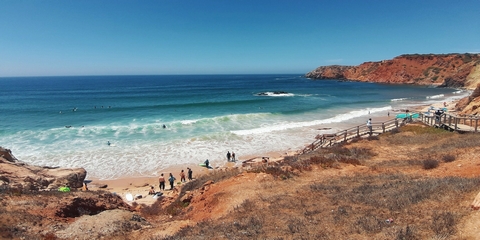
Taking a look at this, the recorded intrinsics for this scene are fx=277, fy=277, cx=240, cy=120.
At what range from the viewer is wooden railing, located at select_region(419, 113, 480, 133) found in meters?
18.2

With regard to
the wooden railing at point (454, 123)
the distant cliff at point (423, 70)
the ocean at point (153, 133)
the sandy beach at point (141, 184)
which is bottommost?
the sandy beach at point (141, 184)

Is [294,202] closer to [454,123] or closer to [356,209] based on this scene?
[356,209]

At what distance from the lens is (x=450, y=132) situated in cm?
1850

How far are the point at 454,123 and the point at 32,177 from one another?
26.4 m

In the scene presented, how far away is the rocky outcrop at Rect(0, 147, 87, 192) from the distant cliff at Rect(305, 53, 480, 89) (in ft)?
295

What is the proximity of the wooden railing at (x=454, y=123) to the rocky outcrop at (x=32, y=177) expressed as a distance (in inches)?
963

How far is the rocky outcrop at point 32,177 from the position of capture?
12969mm

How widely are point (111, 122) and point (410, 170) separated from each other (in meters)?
34.2

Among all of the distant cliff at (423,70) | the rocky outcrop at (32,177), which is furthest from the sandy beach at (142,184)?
the distant cliff at (423,70)

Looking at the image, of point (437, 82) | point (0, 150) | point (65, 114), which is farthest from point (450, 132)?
point (437, 82)

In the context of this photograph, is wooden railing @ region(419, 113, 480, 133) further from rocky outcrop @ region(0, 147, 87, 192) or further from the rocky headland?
rocky outcrop @ region(0, 147, 87, 192)

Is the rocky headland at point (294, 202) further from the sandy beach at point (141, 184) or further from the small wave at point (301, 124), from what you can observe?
the small wave at point (301, 124)

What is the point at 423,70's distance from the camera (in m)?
100

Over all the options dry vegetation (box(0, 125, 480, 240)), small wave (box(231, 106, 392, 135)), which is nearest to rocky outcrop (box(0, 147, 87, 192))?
dry vegetation (box(0, 125, 480, 240))
